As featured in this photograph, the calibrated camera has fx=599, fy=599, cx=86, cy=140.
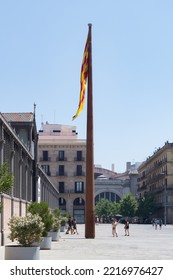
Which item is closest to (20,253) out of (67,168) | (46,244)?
(46,244)

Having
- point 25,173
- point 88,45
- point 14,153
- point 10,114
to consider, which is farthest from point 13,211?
point 10,114

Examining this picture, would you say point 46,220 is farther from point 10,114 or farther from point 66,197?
point 66,197

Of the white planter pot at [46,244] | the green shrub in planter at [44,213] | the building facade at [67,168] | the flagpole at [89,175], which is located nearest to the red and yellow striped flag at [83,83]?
the flagpole at [89,175]

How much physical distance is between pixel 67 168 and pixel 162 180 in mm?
18788

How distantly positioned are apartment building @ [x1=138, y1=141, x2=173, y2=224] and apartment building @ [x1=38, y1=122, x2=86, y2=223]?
15227 millimetres

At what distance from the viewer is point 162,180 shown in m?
116

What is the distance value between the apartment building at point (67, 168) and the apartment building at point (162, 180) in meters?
15.2

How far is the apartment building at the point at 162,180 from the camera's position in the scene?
11019 centimetres

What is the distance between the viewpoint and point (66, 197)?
111 meters

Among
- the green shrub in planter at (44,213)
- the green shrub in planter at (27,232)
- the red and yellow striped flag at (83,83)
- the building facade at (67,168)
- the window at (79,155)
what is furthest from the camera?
the window at (79,155)

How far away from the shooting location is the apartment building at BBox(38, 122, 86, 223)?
110 meters

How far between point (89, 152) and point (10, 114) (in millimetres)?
14311

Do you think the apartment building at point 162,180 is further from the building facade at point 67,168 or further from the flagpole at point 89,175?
the flagpole at point 89,175

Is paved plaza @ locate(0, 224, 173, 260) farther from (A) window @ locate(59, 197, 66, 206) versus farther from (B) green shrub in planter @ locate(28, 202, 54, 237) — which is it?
(A) window @ locate(59, 197, 66, 206)
